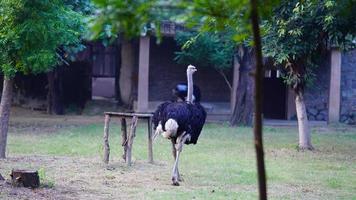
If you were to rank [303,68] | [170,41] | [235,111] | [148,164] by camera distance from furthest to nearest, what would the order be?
[170,41], [235,111], [303,68], [148,164]

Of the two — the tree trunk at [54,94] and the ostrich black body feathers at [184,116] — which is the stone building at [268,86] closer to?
the tree trunk at [54,94]

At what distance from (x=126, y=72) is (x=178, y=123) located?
15.0 meters

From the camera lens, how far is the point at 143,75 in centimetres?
2264

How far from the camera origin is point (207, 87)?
2459 cm

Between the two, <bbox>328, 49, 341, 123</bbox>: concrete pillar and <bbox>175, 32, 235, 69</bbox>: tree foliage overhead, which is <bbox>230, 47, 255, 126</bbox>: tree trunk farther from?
<bbox>328, 49, 341, 123</bbox>: concrete pillar

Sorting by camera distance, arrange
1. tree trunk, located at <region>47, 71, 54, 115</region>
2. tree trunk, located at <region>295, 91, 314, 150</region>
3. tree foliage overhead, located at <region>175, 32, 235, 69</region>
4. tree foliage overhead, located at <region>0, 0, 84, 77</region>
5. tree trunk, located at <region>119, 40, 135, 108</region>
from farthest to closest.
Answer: tree trunk, located at <region>119, 40, 135, 108</region> → tree trunk, located at <region>47, 71, 54, 115</region> → tree foliage overhead, located at <region>175, 32, 235, 69</region> → tree trunk, located at <region>295, 91, 314, 150</region> → tree foliage overhead, located at <region>0, 0, 84, 77</region>

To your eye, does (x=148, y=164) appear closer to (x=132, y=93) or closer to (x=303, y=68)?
(x=303, y=68)

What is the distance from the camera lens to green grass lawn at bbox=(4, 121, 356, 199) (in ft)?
33.2

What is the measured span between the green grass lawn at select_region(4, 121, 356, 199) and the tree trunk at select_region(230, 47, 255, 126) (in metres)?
1.02

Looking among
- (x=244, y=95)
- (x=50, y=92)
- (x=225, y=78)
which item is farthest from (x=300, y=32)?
(x=50, y=92)

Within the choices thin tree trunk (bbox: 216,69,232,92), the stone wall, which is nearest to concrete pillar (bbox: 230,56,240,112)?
thin tree trunk (bbox: 216,69,232,92)

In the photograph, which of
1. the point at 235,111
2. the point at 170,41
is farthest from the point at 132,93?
Result: the point at 235,111

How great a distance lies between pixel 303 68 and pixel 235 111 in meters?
7.03

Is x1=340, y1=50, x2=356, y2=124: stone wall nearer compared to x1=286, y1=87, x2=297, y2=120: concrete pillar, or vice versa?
x1=340, y1=50, x2=356, y2=124: stone wall
